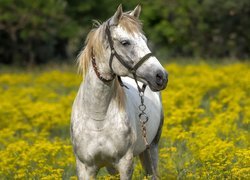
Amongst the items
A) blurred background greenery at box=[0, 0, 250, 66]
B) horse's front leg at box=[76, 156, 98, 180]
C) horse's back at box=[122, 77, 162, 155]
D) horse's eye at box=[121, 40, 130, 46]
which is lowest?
blurred background greenery at box=[0, 0, 250, 66]

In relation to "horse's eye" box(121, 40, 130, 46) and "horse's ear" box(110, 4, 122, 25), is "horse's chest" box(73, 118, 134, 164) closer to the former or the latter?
"horse's eye" box(121, 40, 130, 46)

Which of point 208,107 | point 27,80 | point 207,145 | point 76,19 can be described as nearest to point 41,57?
point 76,19

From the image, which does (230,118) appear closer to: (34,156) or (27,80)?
(34,156)

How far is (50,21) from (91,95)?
2548cm

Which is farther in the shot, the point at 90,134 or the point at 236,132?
the point at 236,132

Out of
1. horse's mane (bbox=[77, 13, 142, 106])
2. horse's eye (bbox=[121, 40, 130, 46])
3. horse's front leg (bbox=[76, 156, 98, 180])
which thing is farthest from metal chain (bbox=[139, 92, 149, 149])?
horse's eye (bbox=[121, 40, 130, 46])

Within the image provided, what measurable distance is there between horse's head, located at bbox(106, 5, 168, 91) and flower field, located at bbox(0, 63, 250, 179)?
132cm

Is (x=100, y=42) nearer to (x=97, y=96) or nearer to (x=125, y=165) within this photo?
(x=97, y=96)

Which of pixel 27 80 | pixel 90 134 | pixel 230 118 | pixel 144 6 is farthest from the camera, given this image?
pixel 144 6

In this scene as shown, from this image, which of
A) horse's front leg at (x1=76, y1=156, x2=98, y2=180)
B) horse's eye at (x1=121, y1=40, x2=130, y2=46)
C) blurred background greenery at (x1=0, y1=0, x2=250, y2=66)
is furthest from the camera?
blurred background greenery at (x1=0, y1=0, x2=250, y2=66)

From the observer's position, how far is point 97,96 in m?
6.09

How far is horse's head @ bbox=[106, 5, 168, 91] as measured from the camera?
561 cm

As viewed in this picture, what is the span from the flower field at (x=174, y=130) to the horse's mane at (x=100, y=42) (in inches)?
49.1

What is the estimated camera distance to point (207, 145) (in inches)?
308
